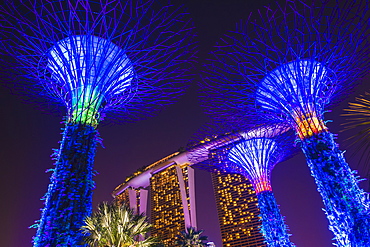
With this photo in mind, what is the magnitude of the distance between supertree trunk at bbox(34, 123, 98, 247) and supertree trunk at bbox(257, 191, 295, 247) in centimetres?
1303

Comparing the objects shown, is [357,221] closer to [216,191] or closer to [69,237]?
[69,237]

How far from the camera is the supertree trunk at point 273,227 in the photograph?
17.5m

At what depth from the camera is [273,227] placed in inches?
702

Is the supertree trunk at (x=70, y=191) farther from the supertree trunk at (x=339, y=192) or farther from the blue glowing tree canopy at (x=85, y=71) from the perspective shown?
the supertree trunk at (x=339, y=192)

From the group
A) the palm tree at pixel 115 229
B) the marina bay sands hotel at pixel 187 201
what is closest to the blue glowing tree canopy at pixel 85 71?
the palm tree at pixel 115 229

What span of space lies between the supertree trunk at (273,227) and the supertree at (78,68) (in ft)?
36.0

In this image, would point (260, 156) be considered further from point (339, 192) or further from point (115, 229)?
point (115, 229)

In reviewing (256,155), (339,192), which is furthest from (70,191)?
(256,155)

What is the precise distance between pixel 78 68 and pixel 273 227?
51.1ft

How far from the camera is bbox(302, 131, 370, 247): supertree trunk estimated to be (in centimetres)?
1080

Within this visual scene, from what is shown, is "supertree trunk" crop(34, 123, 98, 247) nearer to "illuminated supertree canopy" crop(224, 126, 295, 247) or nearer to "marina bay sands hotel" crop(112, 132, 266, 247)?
"illuminated supertree canopy" crop(224, 126, 295, 247)

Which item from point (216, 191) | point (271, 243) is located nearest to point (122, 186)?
point (216, 191)

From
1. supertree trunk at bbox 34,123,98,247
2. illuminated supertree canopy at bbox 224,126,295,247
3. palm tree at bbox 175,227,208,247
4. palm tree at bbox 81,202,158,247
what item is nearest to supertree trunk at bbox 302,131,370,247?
illuminated supertree canopy at bbox 224,126,295,247

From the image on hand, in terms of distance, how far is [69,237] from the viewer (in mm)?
8469
